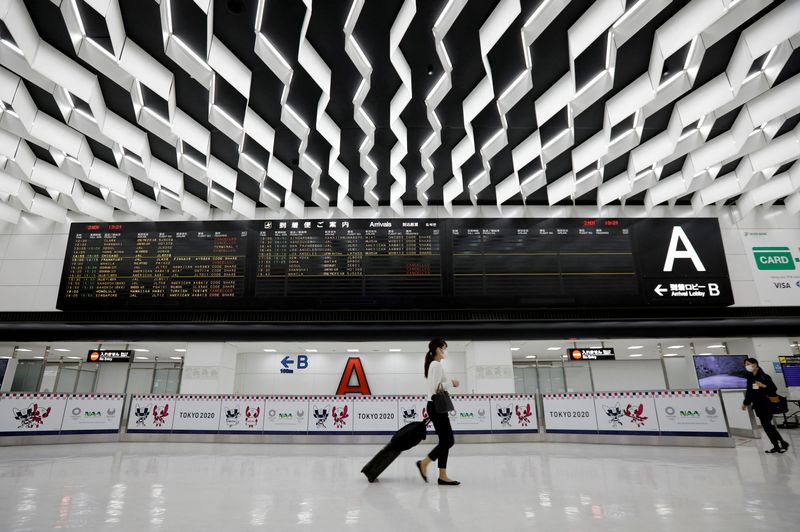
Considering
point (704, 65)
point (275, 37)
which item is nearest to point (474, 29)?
point (275, 37)

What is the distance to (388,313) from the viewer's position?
9.26m

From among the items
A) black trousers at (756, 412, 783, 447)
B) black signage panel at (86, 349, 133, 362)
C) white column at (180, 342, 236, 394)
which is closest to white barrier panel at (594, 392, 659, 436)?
black trousers at (756, 412, 783, 447)

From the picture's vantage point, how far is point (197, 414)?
9156mm

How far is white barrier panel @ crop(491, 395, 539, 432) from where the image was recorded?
8.85 metres

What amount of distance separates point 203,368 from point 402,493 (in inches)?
356

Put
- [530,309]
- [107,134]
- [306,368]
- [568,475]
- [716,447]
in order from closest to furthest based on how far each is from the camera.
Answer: [568,475] → [107,134] → [716,447] → [530,309] → [306,368]

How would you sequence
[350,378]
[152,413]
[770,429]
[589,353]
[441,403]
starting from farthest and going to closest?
[350,378] → [589,353] → [152,413] → [770,429] → [441,403]

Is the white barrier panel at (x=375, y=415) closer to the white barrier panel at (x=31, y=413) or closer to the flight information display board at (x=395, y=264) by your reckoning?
the flight information display board at (x=395, y=264)

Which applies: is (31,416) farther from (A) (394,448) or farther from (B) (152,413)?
(A) (394,448)

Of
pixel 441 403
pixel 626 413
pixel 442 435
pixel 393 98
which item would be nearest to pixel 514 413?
pixel 626 413

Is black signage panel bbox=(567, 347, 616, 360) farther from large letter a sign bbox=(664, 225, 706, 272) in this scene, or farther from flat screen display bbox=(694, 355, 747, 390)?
large letter a sign bbox=(664, 225, 706, 272)

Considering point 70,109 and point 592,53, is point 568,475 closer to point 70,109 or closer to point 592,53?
point 592,53

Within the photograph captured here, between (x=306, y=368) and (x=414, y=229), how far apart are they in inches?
275

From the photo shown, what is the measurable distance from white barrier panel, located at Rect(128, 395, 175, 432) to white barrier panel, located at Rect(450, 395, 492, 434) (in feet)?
21.3
